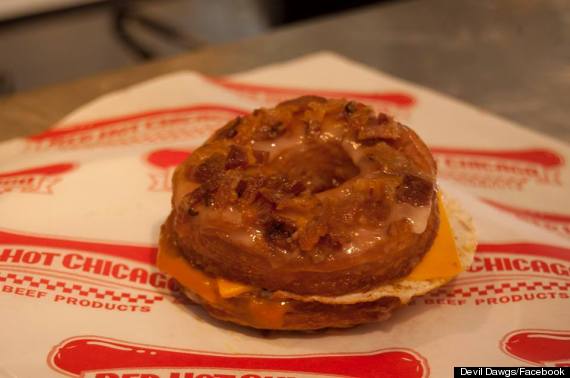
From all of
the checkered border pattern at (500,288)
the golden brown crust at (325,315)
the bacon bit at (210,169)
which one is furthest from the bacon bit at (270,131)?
the checkered border pattern at (500,288)

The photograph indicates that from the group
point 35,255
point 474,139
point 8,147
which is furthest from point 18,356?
point 474,139

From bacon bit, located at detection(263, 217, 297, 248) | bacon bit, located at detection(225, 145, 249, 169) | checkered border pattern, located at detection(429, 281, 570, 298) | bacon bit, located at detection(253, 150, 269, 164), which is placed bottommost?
bacon bit, located at detection(263, 217, 297, 248)

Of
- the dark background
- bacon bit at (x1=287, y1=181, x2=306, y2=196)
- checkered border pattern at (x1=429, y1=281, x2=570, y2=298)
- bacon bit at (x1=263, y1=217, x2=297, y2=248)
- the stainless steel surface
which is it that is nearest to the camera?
bacon bit at (x1=263, y1=217, x2=297, y2=248)

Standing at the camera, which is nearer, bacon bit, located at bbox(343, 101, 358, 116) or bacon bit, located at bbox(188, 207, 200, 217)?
bacon bit, located at bbox(188, 207, 200, 217)

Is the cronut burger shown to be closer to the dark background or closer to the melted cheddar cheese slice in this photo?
the melted cheddar cheese slice

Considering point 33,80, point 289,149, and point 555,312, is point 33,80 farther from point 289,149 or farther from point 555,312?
point 555,312

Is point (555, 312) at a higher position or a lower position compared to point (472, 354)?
higher

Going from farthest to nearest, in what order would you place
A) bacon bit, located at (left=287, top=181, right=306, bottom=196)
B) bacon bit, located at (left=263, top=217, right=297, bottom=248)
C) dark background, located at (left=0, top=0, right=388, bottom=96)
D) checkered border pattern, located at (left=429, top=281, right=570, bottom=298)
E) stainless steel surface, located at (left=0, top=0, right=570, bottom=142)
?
dark background, located at (left=0, top=0, right=388, bottom=96)
stainless steel surface, located at (left=0, top=0, right=570, bottom=142)
checkered border pattern, located at (left=429, top=281, right=570, bottom=298)
bacon bit, located at (left=287, top=181, right=306, bottom=196)
bacon bit, located at (left=263, top=217, right=297, bottom=248)

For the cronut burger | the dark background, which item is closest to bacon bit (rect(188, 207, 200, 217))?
the cronut burger
